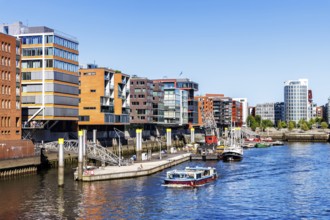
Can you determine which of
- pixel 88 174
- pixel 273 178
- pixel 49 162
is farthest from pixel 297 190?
pixel 49 162

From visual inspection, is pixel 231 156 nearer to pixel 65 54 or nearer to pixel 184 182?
pixel 65 54

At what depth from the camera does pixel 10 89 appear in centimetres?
12006

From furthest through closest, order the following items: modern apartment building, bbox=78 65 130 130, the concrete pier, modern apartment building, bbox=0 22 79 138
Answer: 1. modern apartment building, bbox=78 65 130 130
2. modern apartment building, bbox=0 22 79 138
3. the concrete pier

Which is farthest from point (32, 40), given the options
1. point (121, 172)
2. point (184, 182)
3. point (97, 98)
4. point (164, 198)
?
point (164, 198)

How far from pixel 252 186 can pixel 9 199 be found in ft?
144

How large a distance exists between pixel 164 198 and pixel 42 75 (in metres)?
69.5

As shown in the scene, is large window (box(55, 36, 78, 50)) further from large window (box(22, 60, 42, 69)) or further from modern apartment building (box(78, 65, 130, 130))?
modern apartment building (box(78, 65, 130, 130))

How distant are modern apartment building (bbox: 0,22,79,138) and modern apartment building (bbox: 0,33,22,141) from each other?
1725 cm

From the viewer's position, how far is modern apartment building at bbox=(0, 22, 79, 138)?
462 ft

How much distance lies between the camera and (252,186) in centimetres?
9994

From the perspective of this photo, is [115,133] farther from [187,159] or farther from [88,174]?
[88,174]

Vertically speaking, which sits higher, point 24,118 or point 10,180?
point 24,118

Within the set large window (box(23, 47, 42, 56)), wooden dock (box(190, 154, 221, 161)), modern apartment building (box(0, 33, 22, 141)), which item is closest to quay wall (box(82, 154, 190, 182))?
modern apartment building (box(0, 33, 22, 141))

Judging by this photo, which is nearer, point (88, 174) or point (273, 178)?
point (88, 174)
